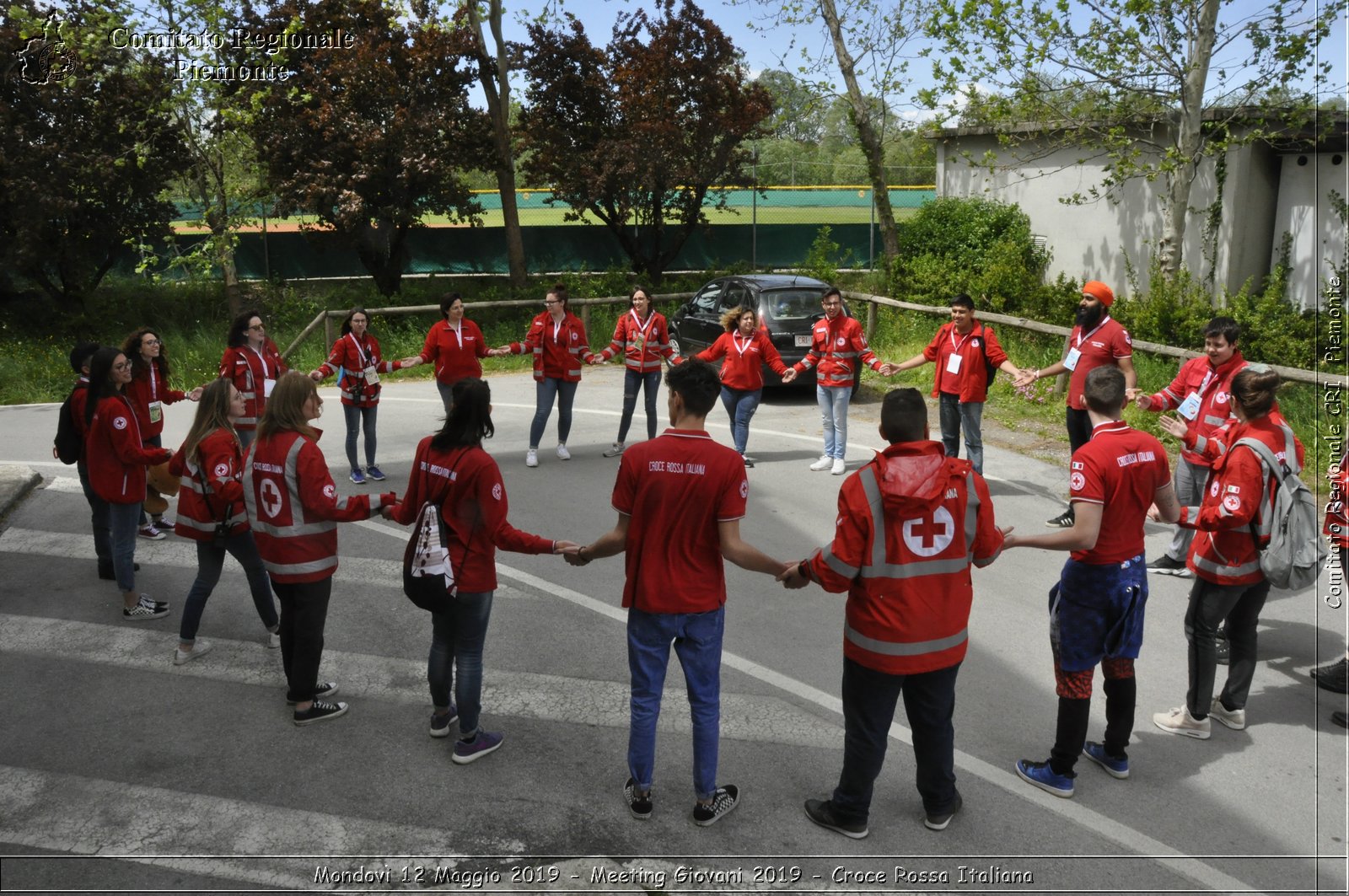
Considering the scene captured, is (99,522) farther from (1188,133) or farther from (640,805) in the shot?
(1188,133)

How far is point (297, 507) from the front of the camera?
17.2 feet

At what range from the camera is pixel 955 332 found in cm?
952

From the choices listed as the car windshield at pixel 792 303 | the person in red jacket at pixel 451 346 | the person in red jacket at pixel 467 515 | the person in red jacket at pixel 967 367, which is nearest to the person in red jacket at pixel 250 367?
the person in red jacket at pixel 451 346

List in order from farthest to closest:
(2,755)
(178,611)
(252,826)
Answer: (178,611)
(2,755)
(252,826)

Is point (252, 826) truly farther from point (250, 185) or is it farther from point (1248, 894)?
point (250, 185)

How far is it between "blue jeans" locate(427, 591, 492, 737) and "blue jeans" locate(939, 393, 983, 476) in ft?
18.1

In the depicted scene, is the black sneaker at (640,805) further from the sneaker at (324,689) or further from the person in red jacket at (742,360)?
the person in red jacket at (742,360)

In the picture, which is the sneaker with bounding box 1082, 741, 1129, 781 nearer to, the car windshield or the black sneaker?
the black sneaker

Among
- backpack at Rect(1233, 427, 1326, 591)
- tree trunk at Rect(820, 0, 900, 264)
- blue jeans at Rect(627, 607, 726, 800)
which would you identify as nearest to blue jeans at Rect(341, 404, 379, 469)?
blue jeans at Rect(627, 607, 726, 800)

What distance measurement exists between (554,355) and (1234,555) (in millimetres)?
7003

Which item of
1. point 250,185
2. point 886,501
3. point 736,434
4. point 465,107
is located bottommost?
point 736,434

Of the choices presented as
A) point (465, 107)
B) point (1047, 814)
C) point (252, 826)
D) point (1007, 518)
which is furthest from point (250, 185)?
point (1047, 814)

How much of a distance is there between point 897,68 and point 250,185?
13554 millimetres

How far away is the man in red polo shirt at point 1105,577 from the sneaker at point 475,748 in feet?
8.47
